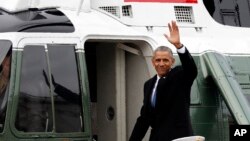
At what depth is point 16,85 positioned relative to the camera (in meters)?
6.89

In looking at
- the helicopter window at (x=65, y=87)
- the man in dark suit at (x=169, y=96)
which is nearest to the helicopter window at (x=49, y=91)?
the helicopter window at (x=65, y=87)

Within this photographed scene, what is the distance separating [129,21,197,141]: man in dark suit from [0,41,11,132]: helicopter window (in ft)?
4.43

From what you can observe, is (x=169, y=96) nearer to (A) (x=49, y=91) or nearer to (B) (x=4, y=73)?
(A) (x=49, y=91)

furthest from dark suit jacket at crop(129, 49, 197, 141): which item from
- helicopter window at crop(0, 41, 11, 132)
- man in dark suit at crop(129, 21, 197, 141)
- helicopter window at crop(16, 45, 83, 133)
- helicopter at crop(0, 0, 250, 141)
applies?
helicopter window at crop(0, 41, 11, 132)

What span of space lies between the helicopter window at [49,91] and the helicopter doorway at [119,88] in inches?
34.6

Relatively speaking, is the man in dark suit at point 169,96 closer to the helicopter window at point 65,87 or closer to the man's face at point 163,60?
the man's face at point 163,60

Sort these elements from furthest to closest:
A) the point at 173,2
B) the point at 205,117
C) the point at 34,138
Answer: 1. the point at 173,2
2. the point at 205,117
3. the point at 34,138

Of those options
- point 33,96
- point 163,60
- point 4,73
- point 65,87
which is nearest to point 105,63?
point 65,87

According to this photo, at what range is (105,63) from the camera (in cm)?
817

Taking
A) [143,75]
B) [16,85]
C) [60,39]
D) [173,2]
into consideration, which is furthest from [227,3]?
[16,85]

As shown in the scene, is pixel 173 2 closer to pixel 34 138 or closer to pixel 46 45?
pixel 46 45

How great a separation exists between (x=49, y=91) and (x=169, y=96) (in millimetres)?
1210

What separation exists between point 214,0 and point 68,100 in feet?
7.52

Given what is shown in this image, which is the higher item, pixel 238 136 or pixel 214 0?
pixel 214 0
